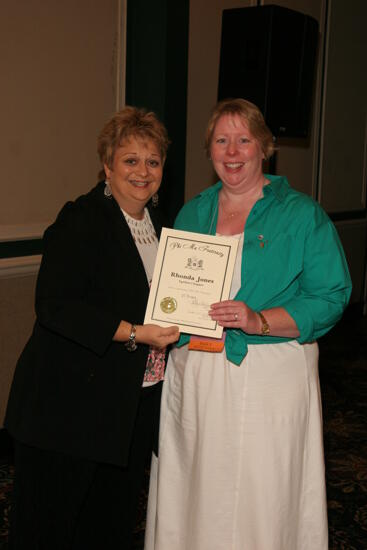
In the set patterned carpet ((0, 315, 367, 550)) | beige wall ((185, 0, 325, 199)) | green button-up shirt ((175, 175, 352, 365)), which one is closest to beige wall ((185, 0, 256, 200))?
beige wall ((185, 0, 325, 199))

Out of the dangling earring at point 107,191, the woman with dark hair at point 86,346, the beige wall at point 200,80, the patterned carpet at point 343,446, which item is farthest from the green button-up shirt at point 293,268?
the beige wall at point 200,80

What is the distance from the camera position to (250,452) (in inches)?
84.1

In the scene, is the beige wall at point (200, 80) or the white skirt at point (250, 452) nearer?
the white skirt at point (250, 452)

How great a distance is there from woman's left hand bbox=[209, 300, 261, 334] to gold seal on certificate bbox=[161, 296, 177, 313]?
0.41 ft

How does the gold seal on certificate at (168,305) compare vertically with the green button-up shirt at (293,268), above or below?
below

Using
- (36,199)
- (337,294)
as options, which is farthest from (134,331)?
(36,199)

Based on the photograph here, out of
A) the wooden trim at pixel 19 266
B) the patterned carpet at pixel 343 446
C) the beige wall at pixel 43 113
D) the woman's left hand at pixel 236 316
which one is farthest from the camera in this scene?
the wooden trim at pixel 19 266

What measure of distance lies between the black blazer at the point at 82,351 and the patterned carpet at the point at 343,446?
3.26ft

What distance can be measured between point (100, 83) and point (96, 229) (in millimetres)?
2105

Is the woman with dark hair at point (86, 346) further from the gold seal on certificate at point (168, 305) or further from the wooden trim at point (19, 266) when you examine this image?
the wooden trim at point (19, 266)

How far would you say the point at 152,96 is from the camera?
4.12m

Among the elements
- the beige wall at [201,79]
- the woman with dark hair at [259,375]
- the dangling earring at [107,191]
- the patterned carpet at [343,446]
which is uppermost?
the beige wall at [201,79]

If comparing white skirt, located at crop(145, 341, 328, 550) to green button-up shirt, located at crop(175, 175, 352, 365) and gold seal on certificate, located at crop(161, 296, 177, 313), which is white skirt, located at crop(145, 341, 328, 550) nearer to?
green button-up shirt, located at crop(175, 175, 352, 365)

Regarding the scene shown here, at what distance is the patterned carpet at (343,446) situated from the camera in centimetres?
308
